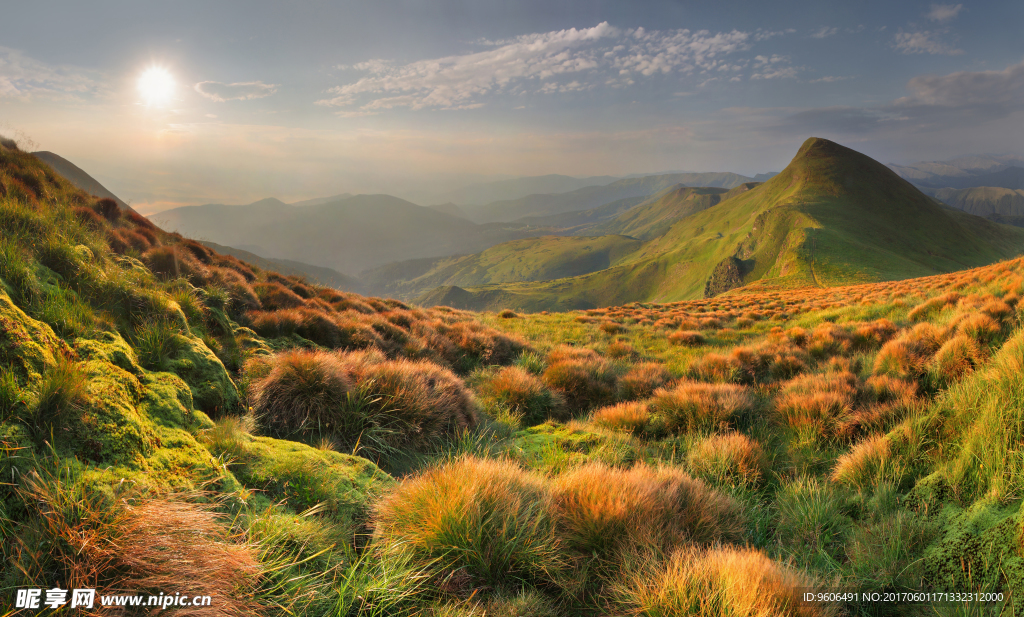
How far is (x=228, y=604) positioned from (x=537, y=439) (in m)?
4.08

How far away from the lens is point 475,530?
107 inches

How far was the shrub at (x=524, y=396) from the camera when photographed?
6977 mm

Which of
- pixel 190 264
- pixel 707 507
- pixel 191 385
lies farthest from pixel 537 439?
pixel 190 264

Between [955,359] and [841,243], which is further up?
[841,243]

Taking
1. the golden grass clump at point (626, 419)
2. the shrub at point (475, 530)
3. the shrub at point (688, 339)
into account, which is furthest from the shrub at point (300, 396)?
the shrub at point (688, 339)

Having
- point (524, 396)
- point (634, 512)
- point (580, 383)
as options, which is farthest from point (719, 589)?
point (580, 383)

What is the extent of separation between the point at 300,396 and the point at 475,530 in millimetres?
3007

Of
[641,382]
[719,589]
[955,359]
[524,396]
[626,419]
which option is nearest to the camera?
[719,589]

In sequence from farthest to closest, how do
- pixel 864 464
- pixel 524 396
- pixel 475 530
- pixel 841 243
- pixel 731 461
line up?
pixel 841 243 < pixel 524 396 < pixel 731 461 < pixel 864 464 < pixel 475 530

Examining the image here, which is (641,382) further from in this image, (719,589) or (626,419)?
(719,589)

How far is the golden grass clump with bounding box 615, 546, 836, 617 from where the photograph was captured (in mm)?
2143

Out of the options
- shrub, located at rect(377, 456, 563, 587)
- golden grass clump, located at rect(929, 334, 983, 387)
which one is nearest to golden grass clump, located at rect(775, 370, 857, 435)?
golden grass clump, located at rect(929, 334, 983, 387)

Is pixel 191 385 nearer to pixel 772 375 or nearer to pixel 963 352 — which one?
pixel 963 352

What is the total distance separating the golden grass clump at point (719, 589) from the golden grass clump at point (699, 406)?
3465 millimetres
